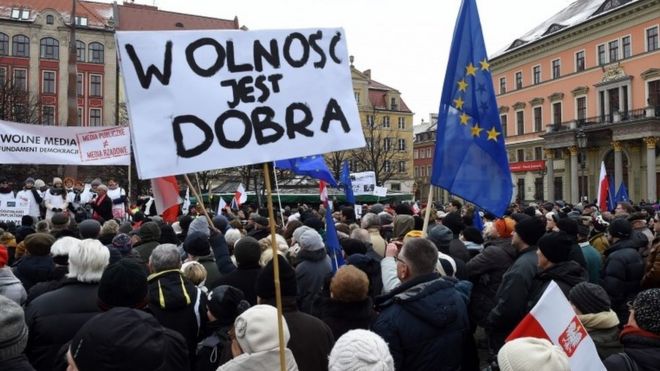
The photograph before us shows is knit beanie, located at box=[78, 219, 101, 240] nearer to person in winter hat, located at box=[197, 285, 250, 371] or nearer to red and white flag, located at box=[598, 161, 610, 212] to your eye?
person in winter hat, located at box=[197, 285, 250, 371]

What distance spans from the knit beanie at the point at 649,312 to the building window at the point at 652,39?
4923cm

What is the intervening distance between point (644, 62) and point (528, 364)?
51229 mm

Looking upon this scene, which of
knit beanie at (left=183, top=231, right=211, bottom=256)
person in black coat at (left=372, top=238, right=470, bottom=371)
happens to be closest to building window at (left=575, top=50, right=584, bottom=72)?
knit beanie at (left=183, top=231, right=211, bottom=256)

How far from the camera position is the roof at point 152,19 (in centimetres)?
6907

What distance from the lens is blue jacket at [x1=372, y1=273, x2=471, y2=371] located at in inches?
142

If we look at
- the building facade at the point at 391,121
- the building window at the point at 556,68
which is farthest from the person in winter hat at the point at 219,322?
the building facade at the point at 391,121

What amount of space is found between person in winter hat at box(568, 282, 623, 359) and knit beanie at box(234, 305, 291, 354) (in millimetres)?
2056

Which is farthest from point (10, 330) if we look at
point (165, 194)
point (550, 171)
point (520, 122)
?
point (520, 122)

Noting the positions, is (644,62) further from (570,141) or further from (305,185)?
(305,185)

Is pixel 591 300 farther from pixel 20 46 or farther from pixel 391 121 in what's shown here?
pixel 391 121

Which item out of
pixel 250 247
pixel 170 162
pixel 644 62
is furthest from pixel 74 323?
pixel 644 62

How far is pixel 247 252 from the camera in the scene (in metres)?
5.01

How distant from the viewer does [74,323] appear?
363cm

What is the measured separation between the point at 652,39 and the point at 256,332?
1999 inches
